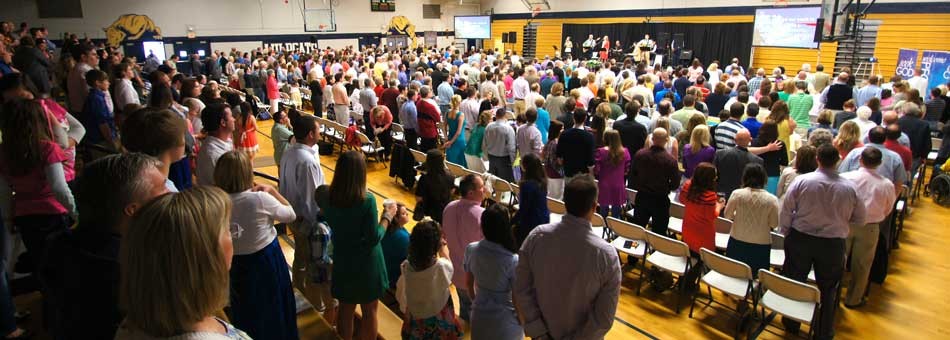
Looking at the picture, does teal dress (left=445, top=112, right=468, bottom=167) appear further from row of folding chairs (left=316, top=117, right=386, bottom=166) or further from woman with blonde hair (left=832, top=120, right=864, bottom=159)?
woman with blonde hair (left=832, top=120, right=864, bottom=159)

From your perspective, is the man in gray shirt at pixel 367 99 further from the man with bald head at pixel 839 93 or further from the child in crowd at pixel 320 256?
the man with bald head at pixel 839 93

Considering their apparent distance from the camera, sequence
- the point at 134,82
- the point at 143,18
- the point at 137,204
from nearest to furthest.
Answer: the point at 137,204 < the point at 134,82 < the point at 143,18

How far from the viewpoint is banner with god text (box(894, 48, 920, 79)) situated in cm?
1158

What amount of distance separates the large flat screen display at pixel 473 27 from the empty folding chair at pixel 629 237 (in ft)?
70.3

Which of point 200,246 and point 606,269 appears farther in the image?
point 606,269

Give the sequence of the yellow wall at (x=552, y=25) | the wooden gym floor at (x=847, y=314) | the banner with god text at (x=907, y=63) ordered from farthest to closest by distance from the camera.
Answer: the yellow wall at (x=552, y=25) < the banner with god text at (x=907, y=63) < the wooden gym floor at (x=847, y=314)

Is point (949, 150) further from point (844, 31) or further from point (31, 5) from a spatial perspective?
point (31, 5)

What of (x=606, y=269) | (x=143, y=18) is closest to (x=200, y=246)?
(x=606, y=269)

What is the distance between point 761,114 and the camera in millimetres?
7148

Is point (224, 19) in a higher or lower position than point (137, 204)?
higher

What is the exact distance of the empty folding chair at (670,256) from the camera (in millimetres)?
4258

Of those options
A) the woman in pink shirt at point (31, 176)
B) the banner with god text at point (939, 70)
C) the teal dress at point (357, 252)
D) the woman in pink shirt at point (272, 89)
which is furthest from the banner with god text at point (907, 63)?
the woman in pink shirt at point (31, 176)

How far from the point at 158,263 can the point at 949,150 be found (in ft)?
30.2

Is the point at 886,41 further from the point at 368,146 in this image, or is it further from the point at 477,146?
the point at 368,146
